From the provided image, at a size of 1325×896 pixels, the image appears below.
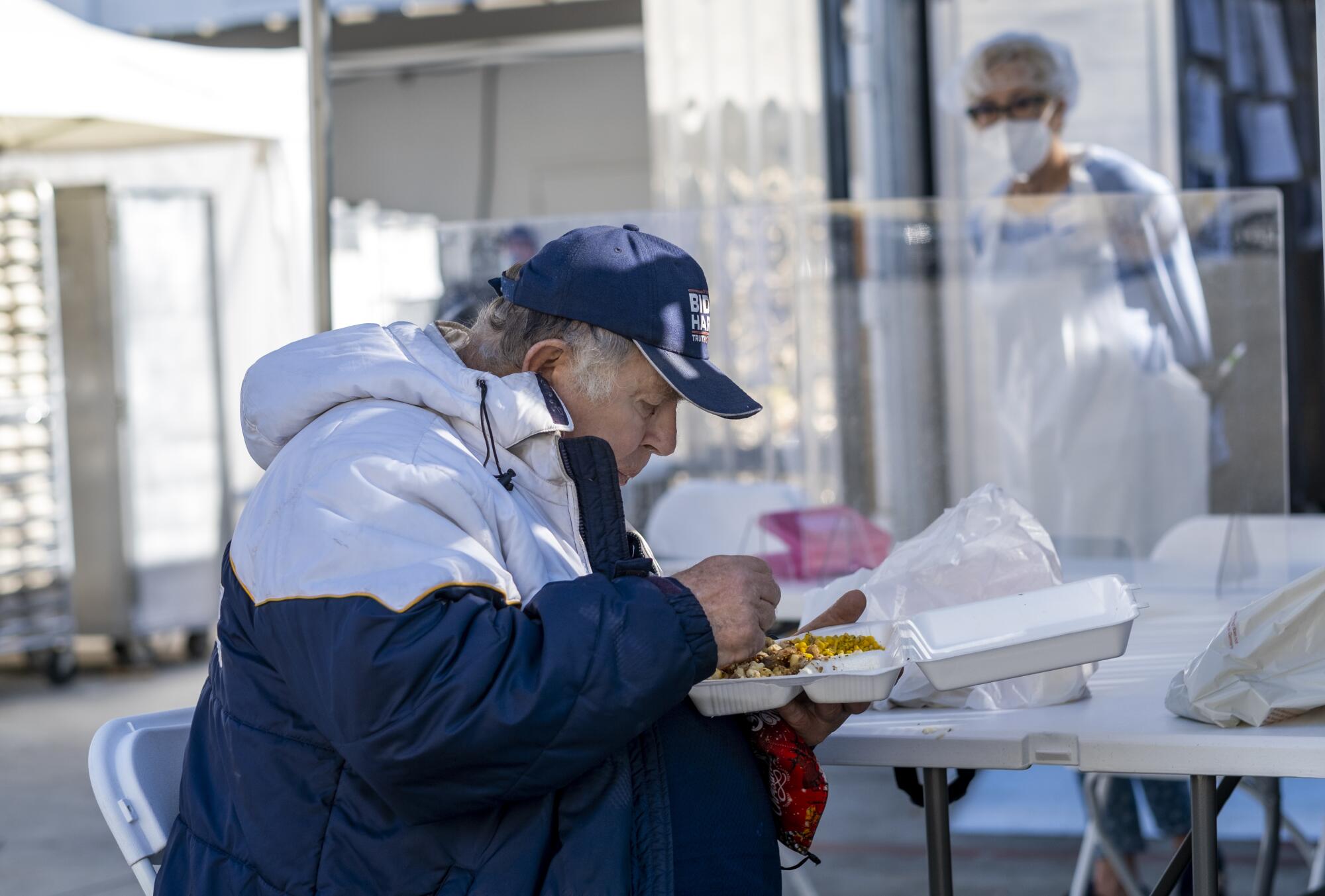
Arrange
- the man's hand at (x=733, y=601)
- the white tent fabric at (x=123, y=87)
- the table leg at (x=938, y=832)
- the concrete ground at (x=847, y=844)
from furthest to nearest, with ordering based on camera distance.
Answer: the white tent fabric at (x=123, y=87) → the concrete ground at (x=847, y=844) → the table leg at (x=938, y=832) → the man's hand at (x=733, y=601)

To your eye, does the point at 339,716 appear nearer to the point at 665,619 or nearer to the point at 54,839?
the point at 665,619

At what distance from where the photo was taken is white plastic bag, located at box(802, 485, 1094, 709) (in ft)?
5.60

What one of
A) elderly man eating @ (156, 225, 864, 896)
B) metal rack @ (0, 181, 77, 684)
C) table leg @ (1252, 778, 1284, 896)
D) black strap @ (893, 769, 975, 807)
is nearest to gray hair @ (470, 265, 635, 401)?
elderly man eating @ (156, 225, 864, 896)

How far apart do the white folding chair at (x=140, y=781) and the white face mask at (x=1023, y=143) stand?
2.70 metres

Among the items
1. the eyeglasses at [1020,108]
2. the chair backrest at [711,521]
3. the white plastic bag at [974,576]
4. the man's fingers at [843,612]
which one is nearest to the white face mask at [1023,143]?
the eyeglasses at [1020,108]

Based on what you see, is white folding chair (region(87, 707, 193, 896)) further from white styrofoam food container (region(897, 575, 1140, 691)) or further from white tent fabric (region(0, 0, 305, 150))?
white tent fabric (region(0, 0, 305, 150))

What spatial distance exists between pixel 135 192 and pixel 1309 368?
179 inches

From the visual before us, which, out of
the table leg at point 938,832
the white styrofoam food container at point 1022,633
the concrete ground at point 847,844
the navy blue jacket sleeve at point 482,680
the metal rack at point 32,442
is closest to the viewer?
the navy blue jacket sleeve at point 482,680

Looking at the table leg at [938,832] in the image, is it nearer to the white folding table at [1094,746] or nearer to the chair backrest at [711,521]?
the white folding table at [1094,746]

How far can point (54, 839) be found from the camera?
3893 millimetres

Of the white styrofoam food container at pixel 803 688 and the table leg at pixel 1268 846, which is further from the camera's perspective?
the table leg at pixel 1268 846

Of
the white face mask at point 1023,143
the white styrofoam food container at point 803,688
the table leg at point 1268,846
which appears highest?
the white face mask at point 1023,143

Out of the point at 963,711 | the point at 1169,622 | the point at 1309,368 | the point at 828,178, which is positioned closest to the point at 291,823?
the point at 963,711

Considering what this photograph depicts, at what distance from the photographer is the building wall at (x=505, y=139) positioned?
26.0 ft
